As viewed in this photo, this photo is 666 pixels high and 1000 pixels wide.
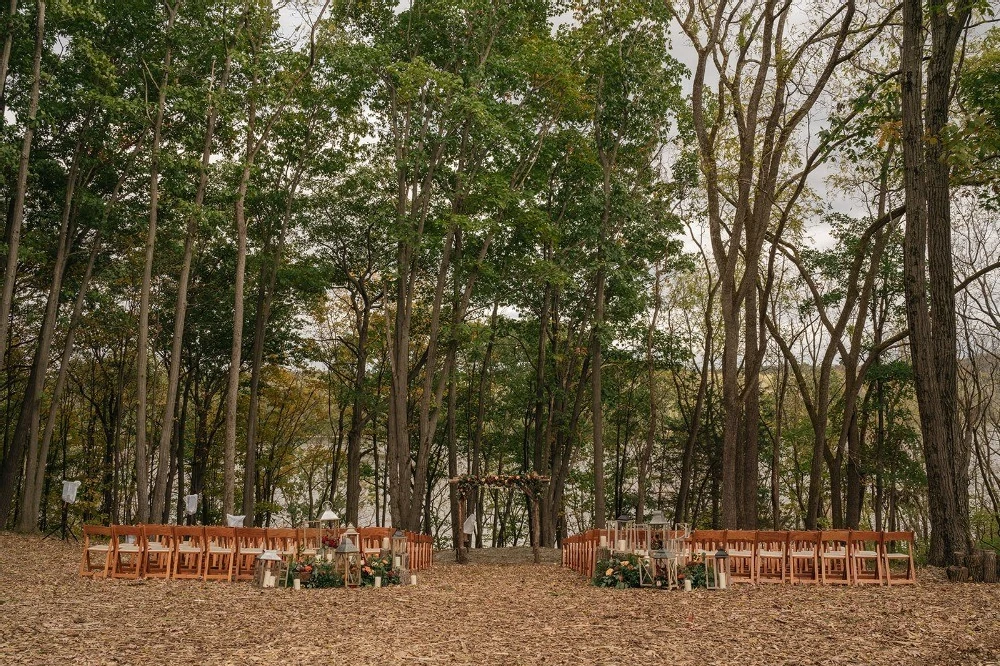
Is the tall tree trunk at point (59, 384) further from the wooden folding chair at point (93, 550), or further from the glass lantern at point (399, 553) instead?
the glass lantern at point (399, 553)

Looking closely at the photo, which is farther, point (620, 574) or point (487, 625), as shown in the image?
point (620, 574)

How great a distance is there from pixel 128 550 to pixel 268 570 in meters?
2.12

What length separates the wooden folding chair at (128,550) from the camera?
36.7ft

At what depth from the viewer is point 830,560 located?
12.1m

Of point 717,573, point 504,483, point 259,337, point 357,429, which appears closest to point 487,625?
point 717,573

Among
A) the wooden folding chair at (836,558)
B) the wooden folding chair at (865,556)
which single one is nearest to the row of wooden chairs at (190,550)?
the wooden folding chair at (836,558)

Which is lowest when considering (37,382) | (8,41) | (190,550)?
(190,550)

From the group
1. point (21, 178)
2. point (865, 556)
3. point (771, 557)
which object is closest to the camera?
point (865, 556)

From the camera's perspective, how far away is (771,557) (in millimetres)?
11797

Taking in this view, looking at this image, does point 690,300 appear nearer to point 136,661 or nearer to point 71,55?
point 71,55

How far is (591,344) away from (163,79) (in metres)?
12.9

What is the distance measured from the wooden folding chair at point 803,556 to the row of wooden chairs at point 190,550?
7143 mm

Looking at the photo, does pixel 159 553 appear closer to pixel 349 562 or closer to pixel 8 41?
pixel 349 562

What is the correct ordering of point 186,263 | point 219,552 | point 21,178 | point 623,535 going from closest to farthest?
point 219,552
point 623,535
point 21,178
point 186,263
